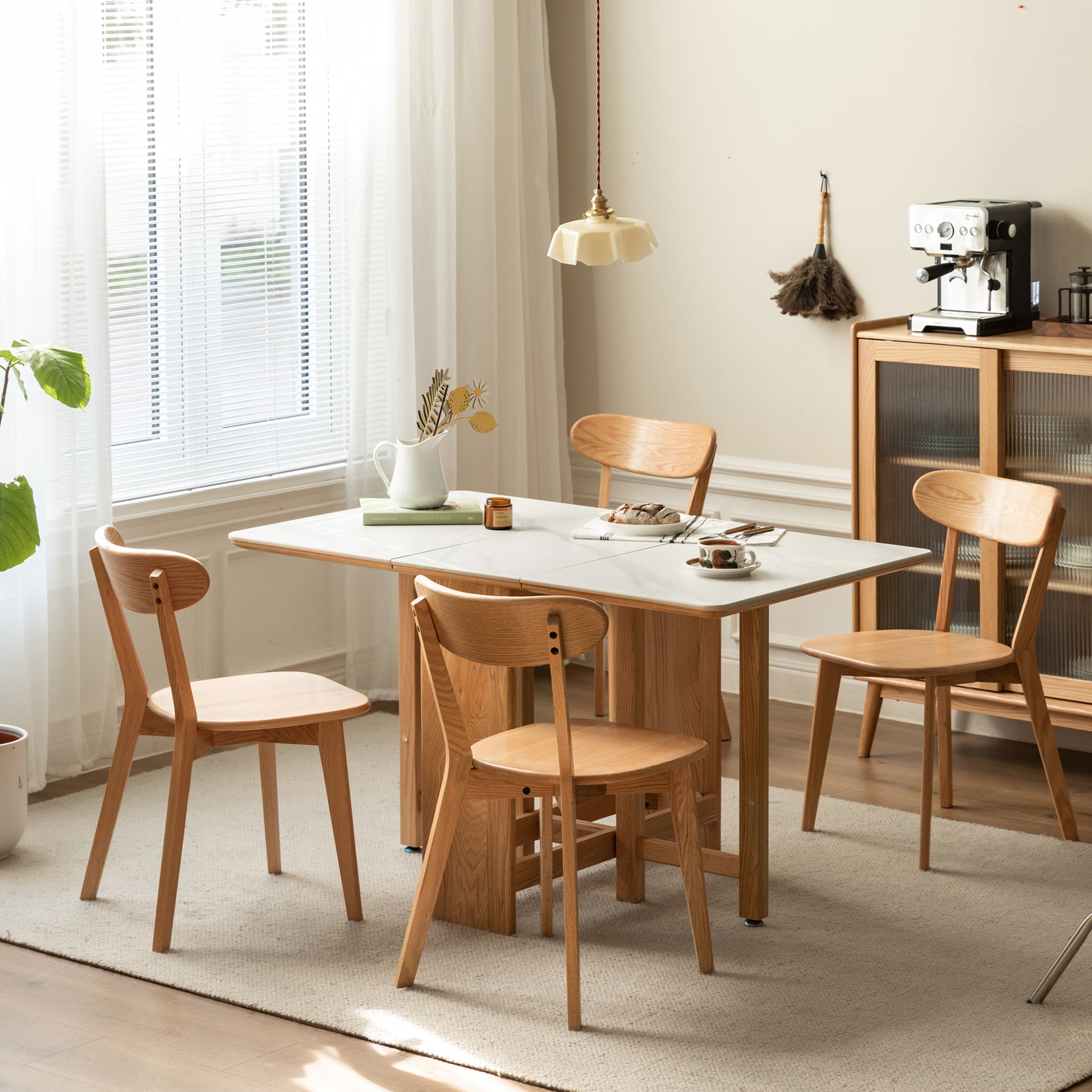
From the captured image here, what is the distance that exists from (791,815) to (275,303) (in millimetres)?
2195

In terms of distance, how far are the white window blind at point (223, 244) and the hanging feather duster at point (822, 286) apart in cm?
126

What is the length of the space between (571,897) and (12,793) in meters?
1.55

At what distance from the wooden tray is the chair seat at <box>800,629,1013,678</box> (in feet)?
2.78

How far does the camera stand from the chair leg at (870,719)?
179 inches

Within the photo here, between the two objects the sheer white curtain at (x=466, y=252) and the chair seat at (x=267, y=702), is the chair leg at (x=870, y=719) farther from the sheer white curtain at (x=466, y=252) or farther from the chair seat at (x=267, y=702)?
the chair seat at (x=267, y=702)

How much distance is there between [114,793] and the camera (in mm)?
3480

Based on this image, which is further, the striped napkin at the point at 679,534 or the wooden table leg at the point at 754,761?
the striped napkin at the point at 679,534

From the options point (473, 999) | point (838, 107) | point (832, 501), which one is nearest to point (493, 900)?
point (473, 999)

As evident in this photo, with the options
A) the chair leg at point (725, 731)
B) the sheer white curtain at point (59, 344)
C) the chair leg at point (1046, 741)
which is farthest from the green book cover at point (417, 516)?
the chair leg at point (1046, 741)

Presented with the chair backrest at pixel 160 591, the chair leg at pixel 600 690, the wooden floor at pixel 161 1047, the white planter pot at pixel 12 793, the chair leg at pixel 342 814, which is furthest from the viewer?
the chair leg at pixel 600 690

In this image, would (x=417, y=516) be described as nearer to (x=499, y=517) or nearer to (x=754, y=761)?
(x=499, y=517)

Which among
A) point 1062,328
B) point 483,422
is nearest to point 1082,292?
point 1062,328

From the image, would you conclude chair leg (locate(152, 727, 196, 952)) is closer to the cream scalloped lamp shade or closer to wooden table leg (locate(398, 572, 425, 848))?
wooden table leg (locate(398, 572, 425, 848))

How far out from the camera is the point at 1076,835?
395 centimetres
